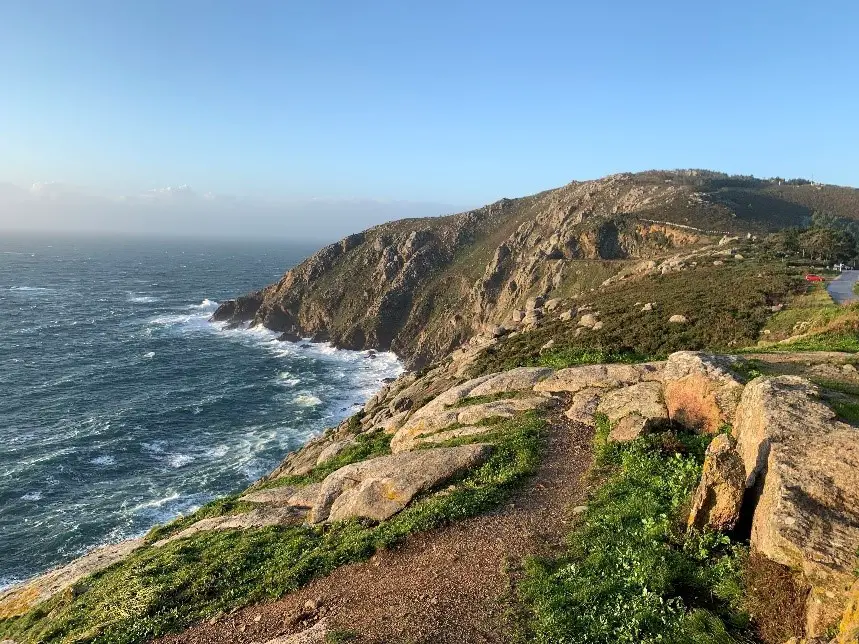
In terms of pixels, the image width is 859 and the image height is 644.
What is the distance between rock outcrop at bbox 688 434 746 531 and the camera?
10.4 m

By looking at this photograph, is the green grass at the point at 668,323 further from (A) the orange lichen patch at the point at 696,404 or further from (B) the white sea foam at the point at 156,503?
(B) the white sea foam at the point at 156,503

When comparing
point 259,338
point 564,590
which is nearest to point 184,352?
point 259,338

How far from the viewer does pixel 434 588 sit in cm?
1165

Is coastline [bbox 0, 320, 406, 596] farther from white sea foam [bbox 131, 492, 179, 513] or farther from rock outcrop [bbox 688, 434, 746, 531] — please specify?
rock outcrop [bbox 688, 434, 746, 531]

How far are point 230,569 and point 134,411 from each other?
47042 mm

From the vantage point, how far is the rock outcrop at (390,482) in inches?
635

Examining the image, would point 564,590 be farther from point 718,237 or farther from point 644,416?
point 718,237

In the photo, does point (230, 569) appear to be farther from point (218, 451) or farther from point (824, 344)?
point (218, 451)

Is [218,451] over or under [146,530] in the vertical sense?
over

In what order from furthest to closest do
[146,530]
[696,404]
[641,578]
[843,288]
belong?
[843,288] → [146,530] → [696,404] → [641,578]

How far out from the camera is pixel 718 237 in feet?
240

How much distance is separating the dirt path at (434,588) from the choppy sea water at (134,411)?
90.5 ft

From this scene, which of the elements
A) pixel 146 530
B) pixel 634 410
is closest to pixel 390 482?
pixel 634 410

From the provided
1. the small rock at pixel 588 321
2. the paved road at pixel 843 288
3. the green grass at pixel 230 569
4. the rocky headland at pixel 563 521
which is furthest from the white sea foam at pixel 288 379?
the paved road at pixel 843 288
